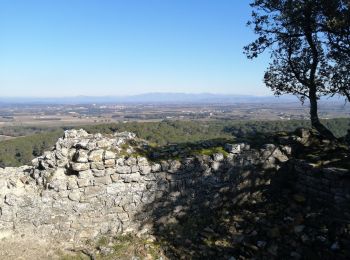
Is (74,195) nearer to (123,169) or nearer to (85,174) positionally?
(85,174)

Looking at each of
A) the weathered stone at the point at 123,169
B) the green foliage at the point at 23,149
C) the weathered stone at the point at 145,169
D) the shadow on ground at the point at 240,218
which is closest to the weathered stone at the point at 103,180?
the weathered stone at the point at 123,169

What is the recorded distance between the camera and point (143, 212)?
460 inches

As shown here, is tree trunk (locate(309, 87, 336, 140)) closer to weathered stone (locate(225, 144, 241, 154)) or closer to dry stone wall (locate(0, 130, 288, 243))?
weathered stone (locate(225, 144, 241, 154))

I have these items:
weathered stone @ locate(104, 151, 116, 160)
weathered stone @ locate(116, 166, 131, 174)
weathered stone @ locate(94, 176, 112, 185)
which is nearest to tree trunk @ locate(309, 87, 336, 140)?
weathered stone @ locate(116, 166, 131, 174)

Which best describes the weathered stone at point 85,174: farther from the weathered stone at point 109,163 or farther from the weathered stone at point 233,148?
the weathered stone at point 233,148

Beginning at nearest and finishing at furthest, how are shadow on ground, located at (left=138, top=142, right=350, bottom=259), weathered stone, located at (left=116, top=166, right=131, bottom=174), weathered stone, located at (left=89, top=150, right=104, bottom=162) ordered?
shadow on ground, located at (left=138, top=142, right=350, bottom=259), weathered stone, located at (left=89, top=150, right=104, bottom=162), weathered stone, located at (left=116, top=166, right=131, bottom=174)

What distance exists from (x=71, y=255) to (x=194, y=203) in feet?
14.1

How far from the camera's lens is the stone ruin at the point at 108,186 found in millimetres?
10539

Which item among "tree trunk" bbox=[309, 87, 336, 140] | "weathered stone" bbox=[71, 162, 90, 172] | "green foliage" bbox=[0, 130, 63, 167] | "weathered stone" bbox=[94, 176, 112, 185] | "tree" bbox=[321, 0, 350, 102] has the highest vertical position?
"tree" bbox=[321, 0, 350, 102]

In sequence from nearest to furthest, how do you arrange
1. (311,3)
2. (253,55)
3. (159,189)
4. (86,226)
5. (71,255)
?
(71,255), (86,226), (159,189), (311,3), (253,55)

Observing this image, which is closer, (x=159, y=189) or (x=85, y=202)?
(x=85, y=202)

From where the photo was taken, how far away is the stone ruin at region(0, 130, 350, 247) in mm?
10539

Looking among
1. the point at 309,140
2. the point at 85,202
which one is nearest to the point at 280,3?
the point at 309,140

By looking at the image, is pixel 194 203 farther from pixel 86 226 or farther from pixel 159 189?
pixel 86 226
